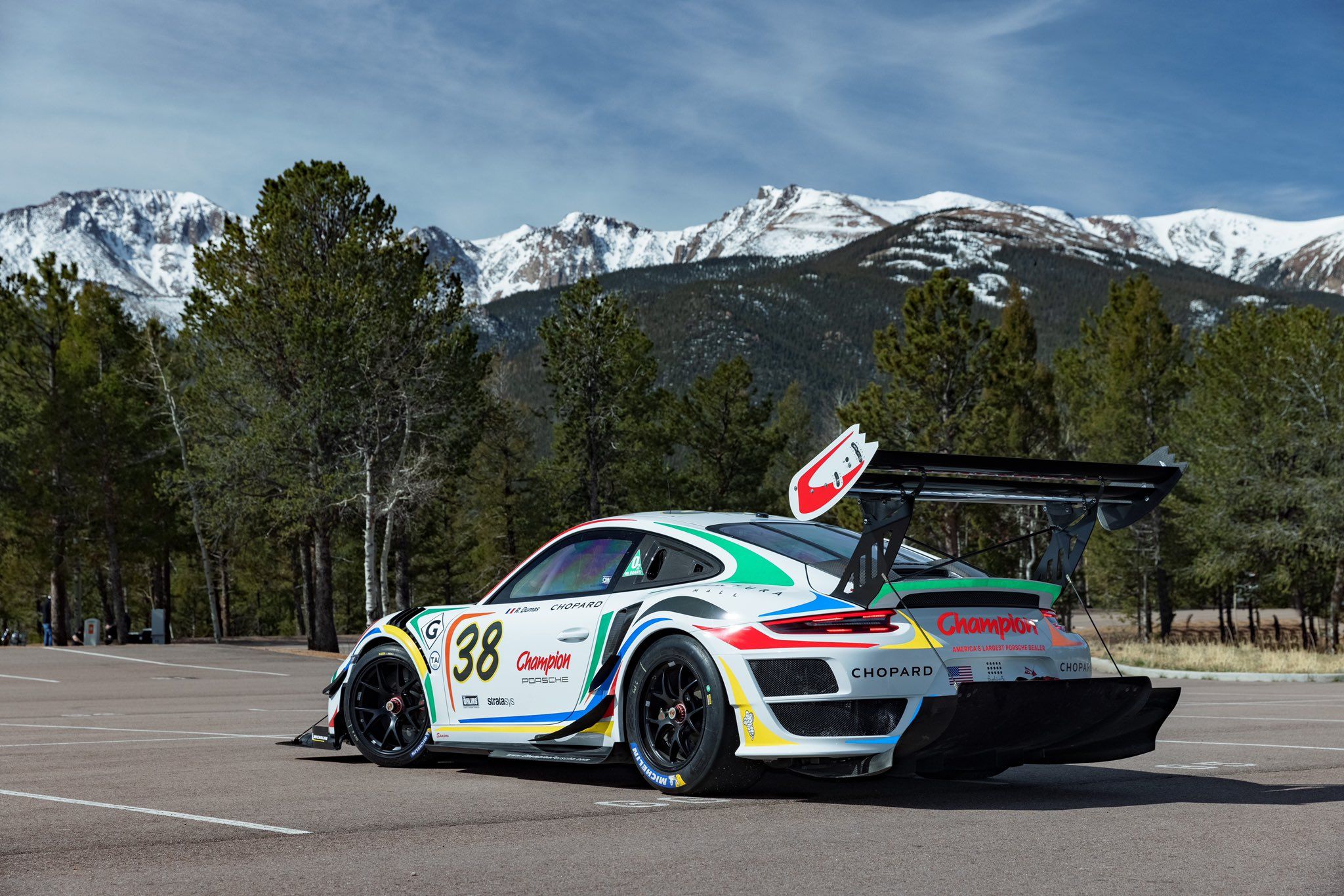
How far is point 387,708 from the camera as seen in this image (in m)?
8.46

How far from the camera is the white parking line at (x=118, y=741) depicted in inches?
406

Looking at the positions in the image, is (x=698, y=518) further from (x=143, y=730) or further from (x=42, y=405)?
(x=42, y=405)

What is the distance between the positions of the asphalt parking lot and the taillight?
0.82 m

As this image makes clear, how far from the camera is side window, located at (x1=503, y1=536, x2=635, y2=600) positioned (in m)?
7.51

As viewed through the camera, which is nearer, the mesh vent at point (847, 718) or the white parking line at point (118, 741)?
the mesh vent at point (847, 718)

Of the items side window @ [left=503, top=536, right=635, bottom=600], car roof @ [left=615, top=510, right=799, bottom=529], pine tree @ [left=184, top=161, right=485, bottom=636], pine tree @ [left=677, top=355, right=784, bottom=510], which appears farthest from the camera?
pine tree @ [left=677, top=355, right=784, bottom=510]

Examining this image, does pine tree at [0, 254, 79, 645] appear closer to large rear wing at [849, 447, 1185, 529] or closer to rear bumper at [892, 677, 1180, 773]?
large rear wing at [849, 447, 1185, 529]

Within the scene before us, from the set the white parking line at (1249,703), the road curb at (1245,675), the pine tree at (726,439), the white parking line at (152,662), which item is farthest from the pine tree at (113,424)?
the white parking line at (1249,703)

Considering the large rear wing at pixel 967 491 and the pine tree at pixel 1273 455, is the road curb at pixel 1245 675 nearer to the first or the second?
the pine tree at pixel 1273 455

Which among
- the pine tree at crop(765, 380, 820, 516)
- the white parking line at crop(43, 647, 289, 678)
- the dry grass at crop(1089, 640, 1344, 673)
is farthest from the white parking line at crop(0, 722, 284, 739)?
the pine tree at crop(765, 380, 820, 516)

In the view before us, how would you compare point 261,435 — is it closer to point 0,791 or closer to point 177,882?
point 0,791

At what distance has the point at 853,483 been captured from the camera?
5.95m

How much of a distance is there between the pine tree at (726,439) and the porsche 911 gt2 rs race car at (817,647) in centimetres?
4612

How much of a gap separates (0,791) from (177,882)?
317 cm
